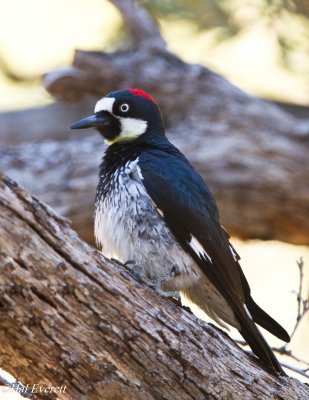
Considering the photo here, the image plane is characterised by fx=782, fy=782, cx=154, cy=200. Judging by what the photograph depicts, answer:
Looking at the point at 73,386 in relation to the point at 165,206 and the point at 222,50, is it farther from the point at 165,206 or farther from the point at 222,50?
the point at 222,50

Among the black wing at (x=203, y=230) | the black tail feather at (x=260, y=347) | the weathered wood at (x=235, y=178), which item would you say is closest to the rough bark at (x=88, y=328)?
the black tail feather at (x=260, y=347)

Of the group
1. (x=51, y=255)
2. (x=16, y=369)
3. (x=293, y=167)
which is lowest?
(x=16, y=369)

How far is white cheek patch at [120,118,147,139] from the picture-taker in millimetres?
3889

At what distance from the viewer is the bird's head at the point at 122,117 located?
389 cm

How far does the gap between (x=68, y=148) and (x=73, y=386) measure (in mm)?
3457

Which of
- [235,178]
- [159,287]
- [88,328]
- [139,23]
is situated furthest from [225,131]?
[88,328]

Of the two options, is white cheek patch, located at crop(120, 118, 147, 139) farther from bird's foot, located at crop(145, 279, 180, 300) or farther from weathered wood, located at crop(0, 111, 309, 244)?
weathered wood, located at crop(0, 111, 309, 244)

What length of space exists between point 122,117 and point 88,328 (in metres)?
1.56

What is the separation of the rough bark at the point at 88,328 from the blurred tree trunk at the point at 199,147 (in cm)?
283

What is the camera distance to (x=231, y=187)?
5.70 m

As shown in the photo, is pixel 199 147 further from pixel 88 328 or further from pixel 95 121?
pixel 88 328

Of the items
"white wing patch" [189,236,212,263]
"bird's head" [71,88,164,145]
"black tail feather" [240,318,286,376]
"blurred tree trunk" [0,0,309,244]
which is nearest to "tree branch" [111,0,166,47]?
"blurred tree trunk" [0,0,309,244]

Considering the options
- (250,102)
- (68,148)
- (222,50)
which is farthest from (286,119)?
(68,148)

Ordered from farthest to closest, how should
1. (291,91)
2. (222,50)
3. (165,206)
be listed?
(291,91) < (222,50) < (165,206)
